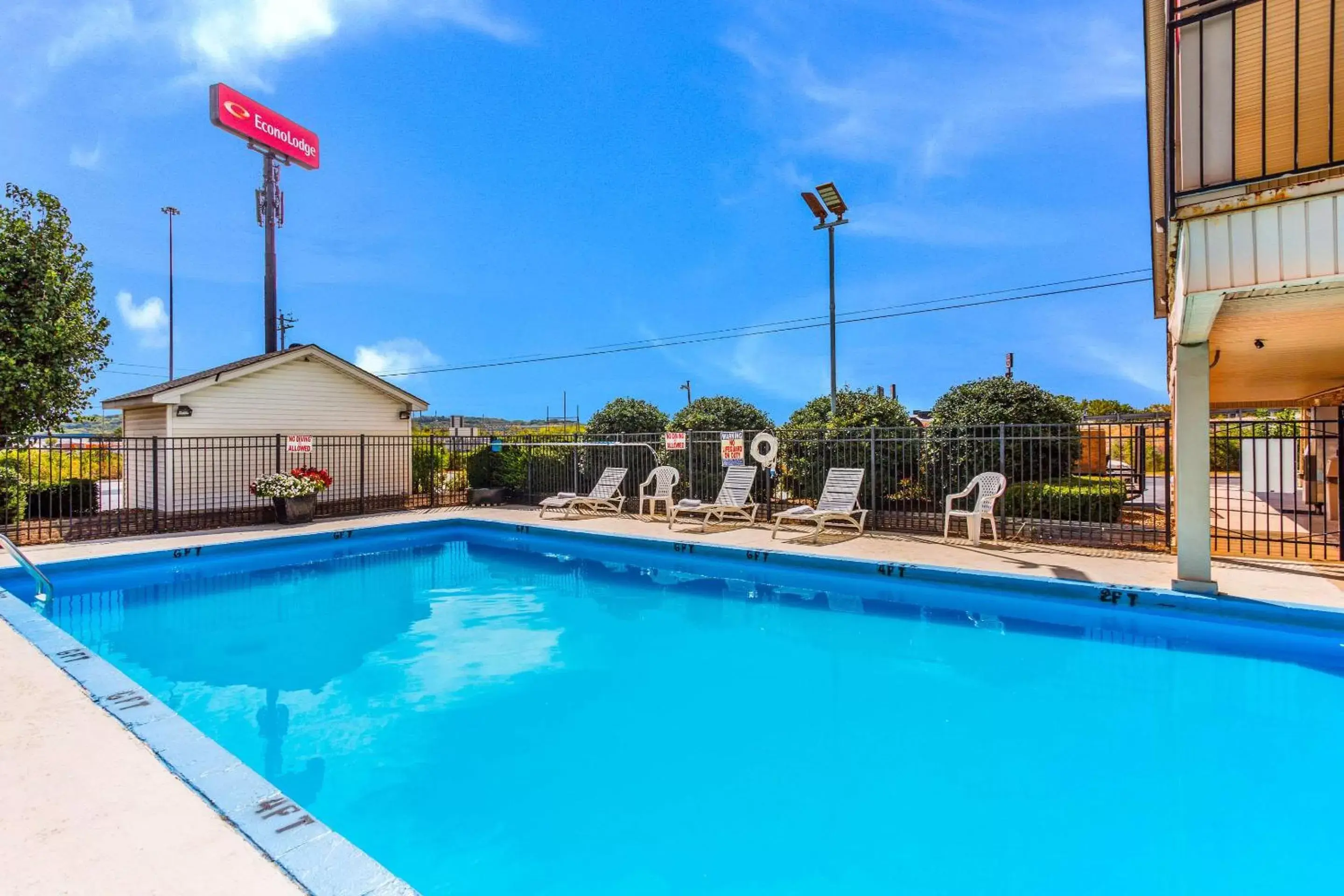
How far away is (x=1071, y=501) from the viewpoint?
8977 millimetres

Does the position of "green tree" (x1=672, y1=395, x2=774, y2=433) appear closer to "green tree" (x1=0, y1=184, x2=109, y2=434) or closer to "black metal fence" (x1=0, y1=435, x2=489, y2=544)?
"black metal fence" (x1=0, y1=435, x2=489, y2=544)

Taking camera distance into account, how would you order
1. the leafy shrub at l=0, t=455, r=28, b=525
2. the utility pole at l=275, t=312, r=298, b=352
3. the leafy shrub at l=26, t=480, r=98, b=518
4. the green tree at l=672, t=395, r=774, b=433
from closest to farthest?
the leafy shrub at l=0, t=455, r=28, b=525 < the leafy shrub at l=26, t=480, r=98, b=518 < the green tree at l=672, t=395, r=774, b=433 < the utility pole at l=275, t=312, r=298, b=352

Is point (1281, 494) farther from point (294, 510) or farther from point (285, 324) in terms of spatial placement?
point (285, 324)

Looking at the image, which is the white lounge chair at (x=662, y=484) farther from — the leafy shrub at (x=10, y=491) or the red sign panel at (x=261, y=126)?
the red sign panel at (x=261, y=126)

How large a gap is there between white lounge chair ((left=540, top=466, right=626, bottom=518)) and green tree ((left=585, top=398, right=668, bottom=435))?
3.07ft

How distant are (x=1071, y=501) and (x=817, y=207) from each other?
6.24 m

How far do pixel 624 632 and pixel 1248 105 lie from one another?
622cm

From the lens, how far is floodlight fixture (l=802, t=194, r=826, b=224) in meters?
10.8

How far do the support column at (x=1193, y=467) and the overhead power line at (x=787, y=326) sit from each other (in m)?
9.31

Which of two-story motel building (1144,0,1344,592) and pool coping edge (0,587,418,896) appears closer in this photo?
pool coping edge (0,587,418,896)

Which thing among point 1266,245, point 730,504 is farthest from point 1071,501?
point 1266,245

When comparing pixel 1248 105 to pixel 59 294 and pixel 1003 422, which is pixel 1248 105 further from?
pixel 59 294

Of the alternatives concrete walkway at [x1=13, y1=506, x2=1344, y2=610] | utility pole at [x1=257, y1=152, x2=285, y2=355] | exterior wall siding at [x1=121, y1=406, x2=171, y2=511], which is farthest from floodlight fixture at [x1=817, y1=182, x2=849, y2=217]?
utility pole at [x1=257, y1=152, x2=285, y2=355]

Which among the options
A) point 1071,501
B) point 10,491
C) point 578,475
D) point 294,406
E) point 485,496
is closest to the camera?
point 1071,501
